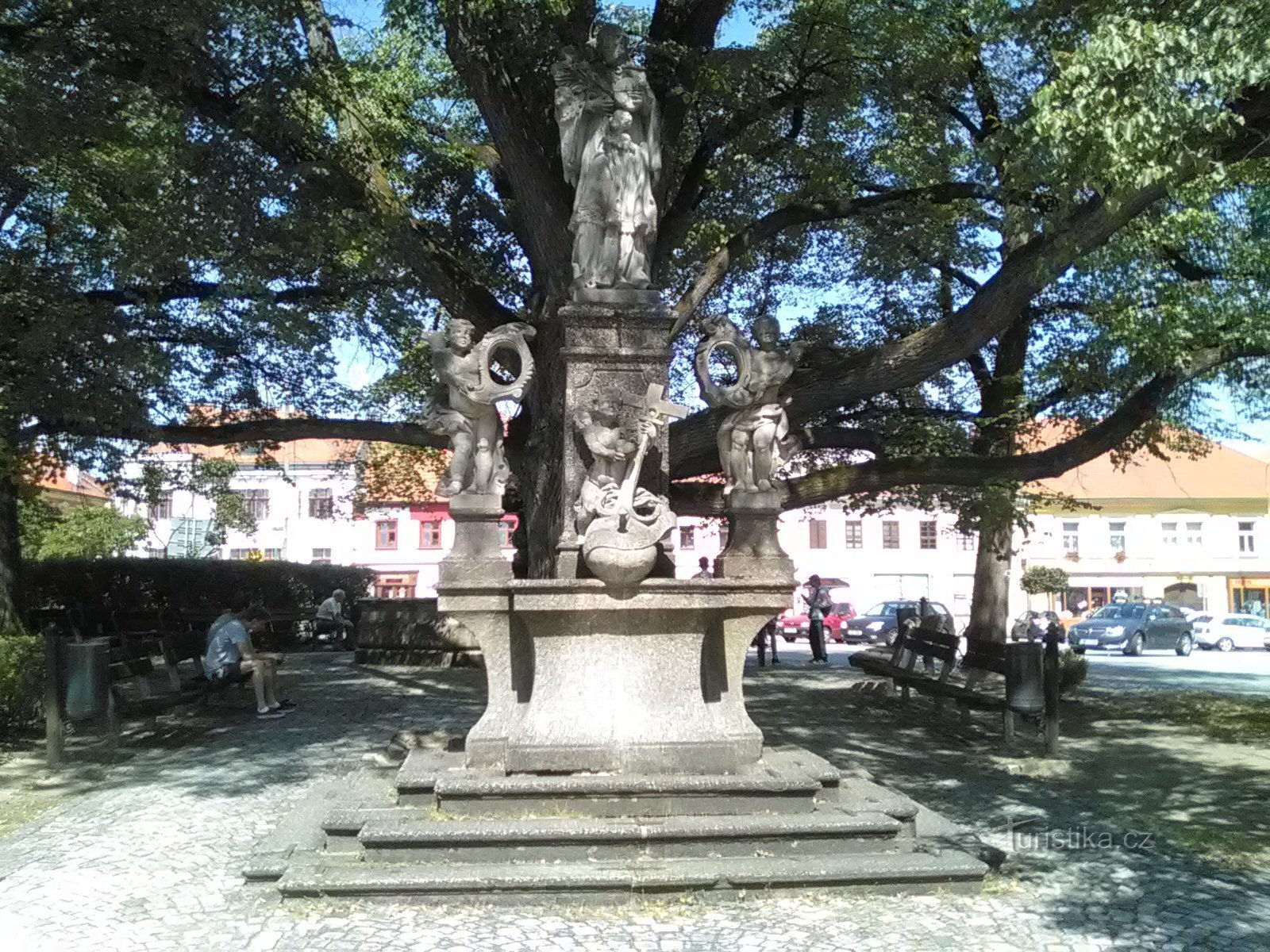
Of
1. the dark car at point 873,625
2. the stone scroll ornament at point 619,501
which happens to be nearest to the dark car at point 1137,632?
the dark car at point 873,625

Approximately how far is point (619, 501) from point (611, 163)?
2385mm

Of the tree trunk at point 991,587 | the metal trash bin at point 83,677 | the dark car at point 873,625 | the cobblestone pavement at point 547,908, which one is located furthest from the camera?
the dark car at point 873,625

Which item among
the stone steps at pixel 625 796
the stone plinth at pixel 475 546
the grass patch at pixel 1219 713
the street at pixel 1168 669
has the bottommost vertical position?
the street at pixel 1168 669

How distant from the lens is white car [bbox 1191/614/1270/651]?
34406mm

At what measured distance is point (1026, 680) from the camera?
10.5 m

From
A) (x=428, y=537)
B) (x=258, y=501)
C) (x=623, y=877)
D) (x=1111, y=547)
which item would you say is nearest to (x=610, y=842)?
(x=623, y=877)

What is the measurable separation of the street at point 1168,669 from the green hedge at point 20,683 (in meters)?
11.7

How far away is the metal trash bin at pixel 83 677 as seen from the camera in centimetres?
970

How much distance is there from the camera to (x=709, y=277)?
1341 cm

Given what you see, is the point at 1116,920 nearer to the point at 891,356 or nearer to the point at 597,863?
the point at 597,863

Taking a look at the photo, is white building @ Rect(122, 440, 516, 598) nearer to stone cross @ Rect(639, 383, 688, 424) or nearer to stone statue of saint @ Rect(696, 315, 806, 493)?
stone statue of saint @ Rect(696, 315, 806, 493)

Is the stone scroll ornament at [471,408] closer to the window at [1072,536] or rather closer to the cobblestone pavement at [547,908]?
the cobblestone pavement at [547,908]

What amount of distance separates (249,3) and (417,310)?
5.72 meters

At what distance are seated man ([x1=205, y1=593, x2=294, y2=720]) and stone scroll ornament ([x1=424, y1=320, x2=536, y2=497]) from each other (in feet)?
20.1
